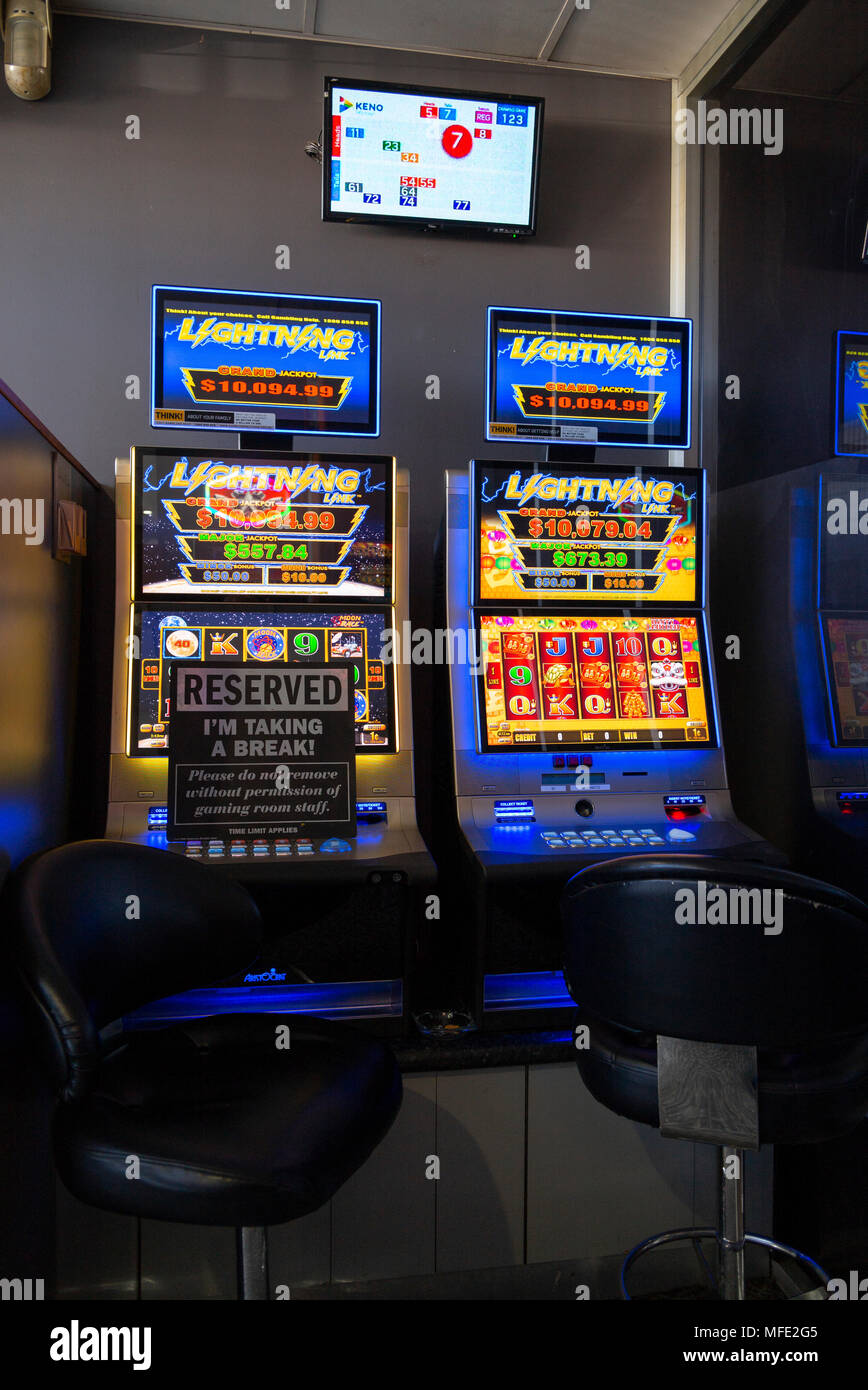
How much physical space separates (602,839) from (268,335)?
1.58 meters

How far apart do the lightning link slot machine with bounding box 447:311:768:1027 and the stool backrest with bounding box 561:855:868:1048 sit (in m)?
0.80

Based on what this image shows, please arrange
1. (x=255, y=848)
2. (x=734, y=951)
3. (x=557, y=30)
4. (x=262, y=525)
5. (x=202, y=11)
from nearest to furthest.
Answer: (x=734, y=951) < (x=255, y=848) < (x=262, y=525) < (x=202, y=11) < (x=557, y=30)

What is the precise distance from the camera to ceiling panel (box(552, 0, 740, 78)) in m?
2.98

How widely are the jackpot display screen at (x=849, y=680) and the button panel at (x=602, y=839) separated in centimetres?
59

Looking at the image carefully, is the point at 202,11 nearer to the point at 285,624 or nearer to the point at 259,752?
the point at 285,624

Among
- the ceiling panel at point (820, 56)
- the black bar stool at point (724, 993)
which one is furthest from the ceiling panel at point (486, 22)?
the black bar stool at point (724, 993)

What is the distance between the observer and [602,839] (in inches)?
86.9

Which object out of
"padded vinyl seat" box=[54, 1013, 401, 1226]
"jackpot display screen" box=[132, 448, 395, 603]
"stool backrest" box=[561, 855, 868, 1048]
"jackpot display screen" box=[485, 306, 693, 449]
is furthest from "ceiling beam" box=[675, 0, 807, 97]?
"padded vinyl seat" box=[54, 1013, 401, 1226]

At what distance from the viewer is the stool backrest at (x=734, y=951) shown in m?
1.36

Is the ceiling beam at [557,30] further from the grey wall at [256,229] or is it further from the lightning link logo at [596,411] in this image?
the lightning link logo at [596,411]

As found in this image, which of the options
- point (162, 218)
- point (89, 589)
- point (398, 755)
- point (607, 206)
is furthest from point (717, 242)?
point (89, 589)

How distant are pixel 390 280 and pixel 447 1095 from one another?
261 cm
